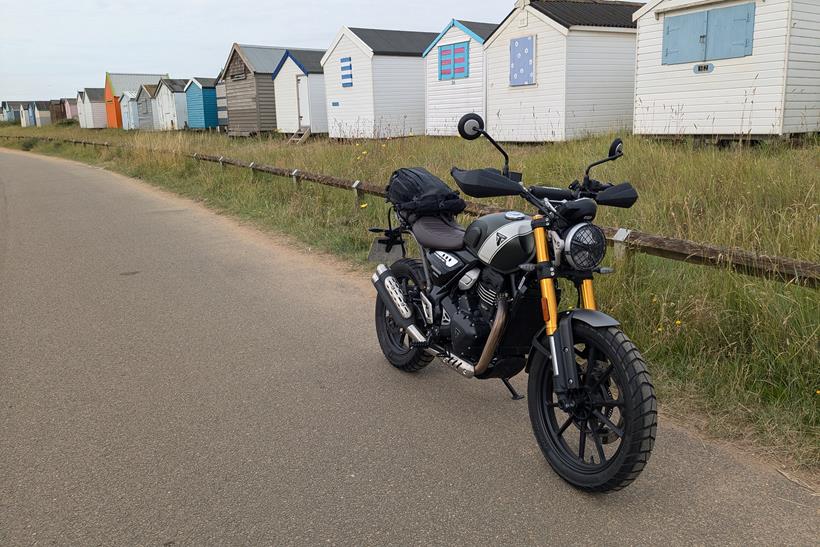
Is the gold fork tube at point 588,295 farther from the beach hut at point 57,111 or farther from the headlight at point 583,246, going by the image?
the beach hut at point 57,111

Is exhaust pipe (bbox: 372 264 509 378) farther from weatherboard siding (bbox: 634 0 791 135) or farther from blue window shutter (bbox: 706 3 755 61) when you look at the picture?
blue window shutter (bbox: 706 3 755 61)

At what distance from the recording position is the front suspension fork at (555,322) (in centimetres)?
312

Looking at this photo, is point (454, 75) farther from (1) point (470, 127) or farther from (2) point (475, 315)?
(1) point (470, 127)

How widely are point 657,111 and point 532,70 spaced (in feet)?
14.2

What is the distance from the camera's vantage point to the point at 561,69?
18.6m

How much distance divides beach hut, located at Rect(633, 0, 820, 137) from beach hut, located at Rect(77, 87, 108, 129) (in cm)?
6308

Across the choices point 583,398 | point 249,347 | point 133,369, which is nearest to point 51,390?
point 133,369

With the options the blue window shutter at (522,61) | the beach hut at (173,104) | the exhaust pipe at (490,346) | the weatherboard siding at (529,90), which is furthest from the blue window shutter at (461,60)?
the beach hut at (173,104)

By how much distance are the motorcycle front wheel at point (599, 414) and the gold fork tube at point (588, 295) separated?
13 cm

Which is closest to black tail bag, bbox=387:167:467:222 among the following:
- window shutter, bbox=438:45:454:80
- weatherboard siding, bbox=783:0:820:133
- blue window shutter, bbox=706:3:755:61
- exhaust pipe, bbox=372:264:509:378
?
exhaust pipe, bbox=372:264:509:378

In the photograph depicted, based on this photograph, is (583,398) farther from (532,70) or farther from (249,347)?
(532,70)

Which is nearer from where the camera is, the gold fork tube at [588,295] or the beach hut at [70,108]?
the gold fork tube at [588,295]

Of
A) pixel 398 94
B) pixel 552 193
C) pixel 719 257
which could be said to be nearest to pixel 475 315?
pixel 552 193

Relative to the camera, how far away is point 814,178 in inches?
289
